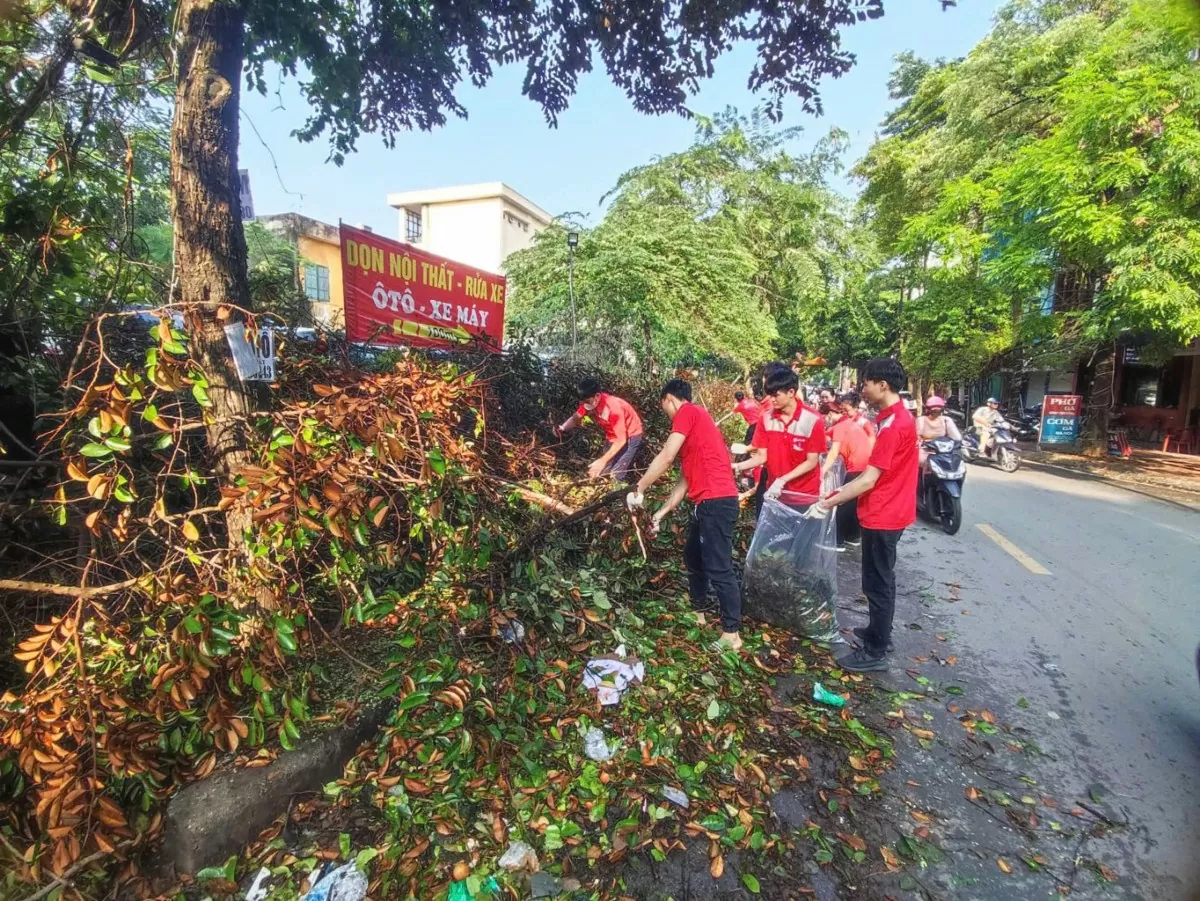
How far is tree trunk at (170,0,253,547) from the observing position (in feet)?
7.61

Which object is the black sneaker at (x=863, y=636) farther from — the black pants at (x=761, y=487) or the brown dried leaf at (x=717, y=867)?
the brown dried leaf at (x=717, y=867)

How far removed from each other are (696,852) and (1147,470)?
1349cm

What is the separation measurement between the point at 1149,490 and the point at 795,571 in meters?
9.30

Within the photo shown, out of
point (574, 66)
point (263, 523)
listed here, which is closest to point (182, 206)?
point (263, 523)

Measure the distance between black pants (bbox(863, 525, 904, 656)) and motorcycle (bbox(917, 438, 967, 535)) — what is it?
11.2ft

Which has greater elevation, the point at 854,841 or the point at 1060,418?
the point at 1060,418

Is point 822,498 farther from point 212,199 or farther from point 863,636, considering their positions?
point 212,199

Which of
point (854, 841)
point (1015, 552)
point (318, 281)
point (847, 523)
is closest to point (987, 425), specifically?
point (1015, 552)

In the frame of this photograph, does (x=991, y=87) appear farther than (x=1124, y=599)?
Yes

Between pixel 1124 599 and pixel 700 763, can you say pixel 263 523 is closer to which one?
pixel 700 763

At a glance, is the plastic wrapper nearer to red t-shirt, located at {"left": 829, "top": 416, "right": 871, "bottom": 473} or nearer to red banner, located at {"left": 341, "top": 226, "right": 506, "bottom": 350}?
red t-shirt, located at {"left": 829, "top": 416, "right": 871, "bottom": 473}

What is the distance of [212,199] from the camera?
7.85 ft

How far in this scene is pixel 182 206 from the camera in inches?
92.2

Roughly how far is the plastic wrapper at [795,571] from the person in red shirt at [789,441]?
0.50 metres
